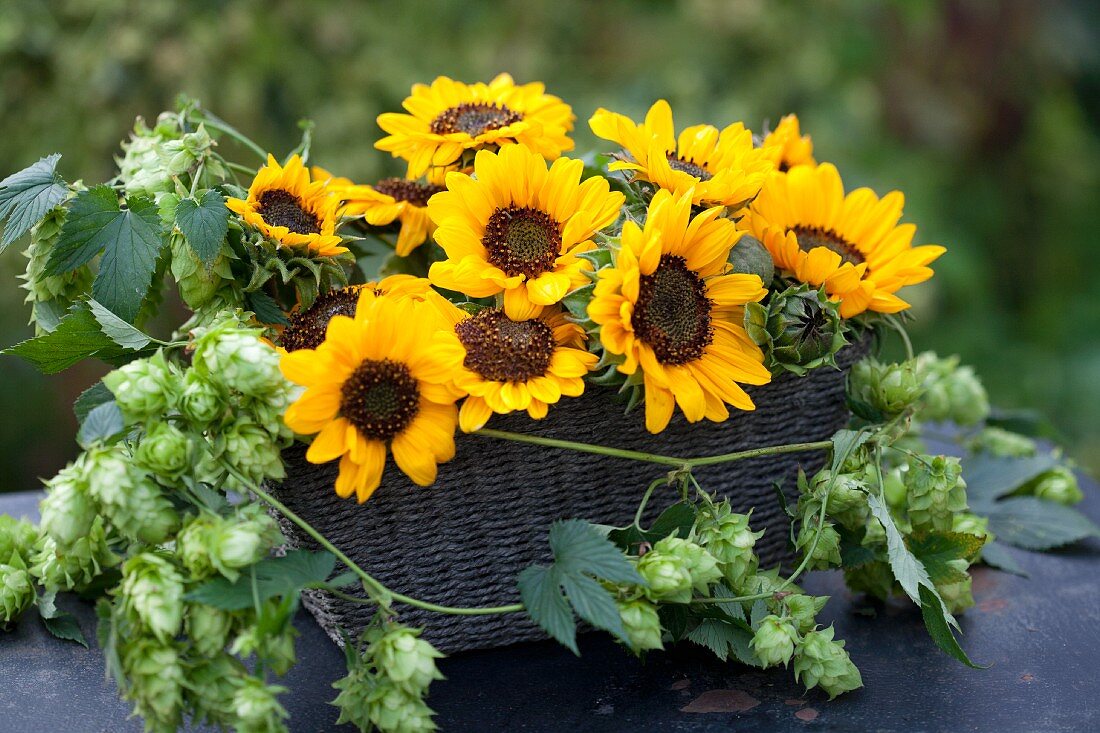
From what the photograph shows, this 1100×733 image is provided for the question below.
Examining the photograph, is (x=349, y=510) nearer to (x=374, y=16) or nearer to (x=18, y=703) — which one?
(x=18, y=703)

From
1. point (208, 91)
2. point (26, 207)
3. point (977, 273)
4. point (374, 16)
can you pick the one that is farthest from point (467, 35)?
point (26, 207)

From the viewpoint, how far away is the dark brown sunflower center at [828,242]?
88 cm

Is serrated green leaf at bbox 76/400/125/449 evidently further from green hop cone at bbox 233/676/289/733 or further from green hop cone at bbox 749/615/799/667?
green hop cone at bbox 749/615/799/667

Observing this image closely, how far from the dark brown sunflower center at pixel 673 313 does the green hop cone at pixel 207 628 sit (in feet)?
1.03

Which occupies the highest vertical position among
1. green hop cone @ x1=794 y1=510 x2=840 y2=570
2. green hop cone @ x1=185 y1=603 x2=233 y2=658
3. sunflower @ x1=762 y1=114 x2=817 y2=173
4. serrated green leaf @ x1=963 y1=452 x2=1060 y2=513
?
sunflower @ x1=762 y1=114 x2=817 y2=173

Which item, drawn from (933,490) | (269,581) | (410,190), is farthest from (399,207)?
(933,490)

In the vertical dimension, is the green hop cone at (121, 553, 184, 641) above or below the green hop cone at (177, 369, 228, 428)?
below

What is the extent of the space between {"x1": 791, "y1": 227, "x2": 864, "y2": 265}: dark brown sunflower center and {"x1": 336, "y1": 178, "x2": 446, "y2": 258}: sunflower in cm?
30

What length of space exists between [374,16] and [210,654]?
1.59 m

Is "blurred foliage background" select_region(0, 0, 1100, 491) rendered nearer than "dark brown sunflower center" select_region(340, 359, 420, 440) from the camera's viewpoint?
No

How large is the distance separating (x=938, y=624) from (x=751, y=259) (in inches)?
11.3

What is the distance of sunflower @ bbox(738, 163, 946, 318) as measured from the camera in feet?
2.77

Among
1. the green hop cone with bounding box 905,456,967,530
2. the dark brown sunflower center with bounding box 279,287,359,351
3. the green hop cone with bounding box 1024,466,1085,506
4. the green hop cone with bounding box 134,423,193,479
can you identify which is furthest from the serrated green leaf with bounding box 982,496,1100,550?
the green hop cone with bounding box 134,423,193,479

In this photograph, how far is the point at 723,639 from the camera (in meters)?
0.77
